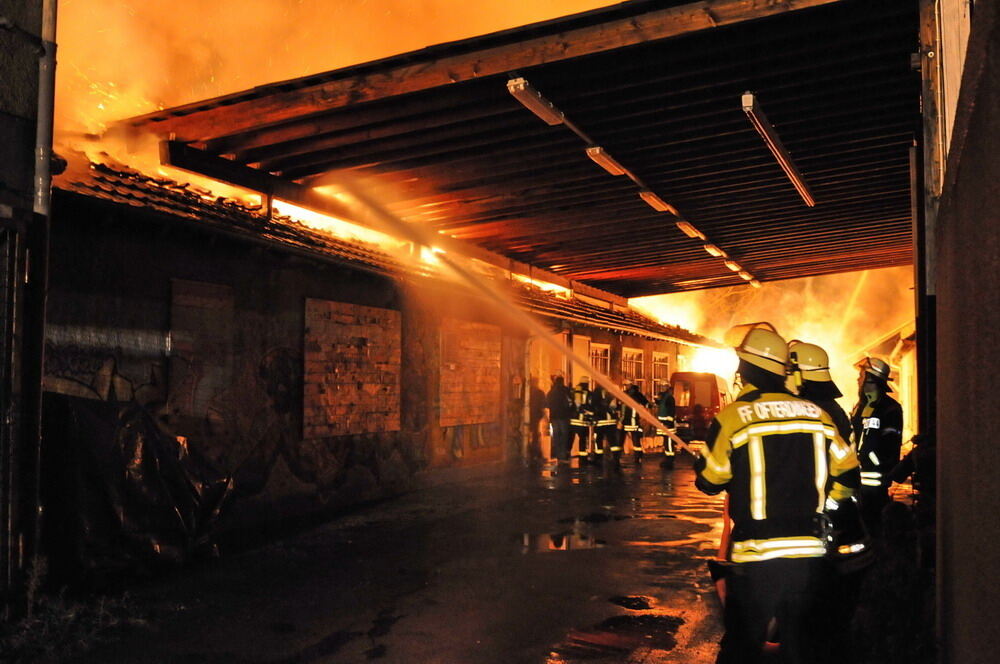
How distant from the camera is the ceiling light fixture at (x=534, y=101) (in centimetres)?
779

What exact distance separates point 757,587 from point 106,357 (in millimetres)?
6406

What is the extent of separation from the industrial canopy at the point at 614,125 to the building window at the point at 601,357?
16.8 feet

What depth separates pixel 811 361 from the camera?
581 centimetres

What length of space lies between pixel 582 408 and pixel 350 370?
630 centimetres

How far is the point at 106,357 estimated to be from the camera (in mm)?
7625

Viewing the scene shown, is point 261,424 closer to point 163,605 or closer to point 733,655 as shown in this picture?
point 163,605

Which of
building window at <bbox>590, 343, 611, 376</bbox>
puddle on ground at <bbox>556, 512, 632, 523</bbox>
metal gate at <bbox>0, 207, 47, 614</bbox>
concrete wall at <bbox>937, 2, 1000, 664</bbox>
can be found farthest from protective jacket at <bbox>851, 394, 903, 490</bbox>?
building window at <bbox>590, 343, 611, 376</bbox>

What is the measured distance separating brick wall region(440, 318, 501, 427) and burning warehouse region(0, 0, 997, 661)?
9 cm

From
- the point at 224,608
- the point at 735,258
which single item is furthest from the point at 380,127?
the point at 735,258

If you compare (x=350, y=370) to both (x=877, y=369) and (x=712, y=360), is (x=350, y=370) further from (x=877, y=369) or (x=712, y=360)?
(x=712, y=360)

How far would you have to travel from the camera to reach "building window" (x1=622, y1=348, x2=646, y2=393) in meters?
21.5

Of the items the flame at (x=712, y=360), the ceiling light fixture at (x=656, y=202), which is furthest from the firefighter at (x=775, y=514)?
the flame at (x=712, y=360)

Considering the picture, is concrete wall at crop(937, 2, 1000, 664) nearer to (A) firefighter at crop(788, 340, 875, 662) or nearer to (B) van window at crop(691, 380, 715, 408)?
(A) firefighter at crop(788, 340, 875, 662)

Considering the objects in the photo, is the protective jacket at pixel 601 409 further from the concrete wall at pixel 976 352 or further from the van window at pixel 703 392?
the concrete wall at pixel 976 352
